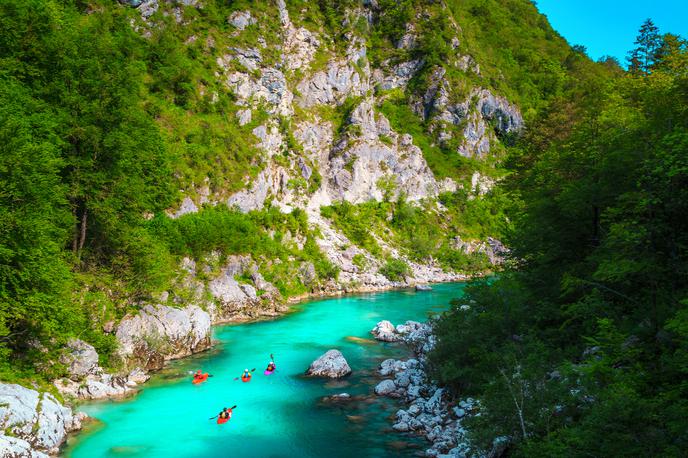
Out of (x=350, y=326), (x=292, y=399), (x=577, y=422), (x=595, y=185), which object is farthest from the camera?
(x=350, y=326)

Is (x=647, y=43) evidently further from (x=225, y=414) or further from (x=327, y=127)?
(x=327, y=127)

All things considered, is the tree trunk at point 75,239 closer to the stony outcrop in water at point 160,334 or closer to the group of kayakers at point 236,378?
the stony outcrop in water at point 160,334

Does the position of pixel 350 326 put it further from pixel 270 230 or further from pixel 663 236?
pixel 663 236

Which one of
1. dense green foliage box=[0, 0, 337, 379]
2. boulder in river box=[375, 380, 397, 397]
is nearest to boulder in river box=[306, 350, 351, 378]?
boulder in river box=[375, 380, 397, 397]

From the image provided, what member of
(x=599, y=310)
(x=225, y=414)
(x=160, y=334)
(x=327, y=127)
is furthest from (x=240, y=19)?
(x=599, y=310)

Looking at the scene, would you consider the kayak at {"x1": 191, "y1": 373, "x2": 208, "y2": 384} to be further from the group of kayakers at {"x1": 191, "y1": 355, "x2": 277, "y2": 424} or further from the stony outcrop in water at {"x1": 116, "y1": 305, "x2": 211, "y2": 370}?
the stony outcrop in water at {"x1": 116, "y1": 305, "x2": 211, "y2": 370}

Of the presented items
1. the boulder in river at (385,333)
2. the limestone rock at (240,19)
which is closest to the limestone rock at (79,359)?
the boulder in river at (385,333)

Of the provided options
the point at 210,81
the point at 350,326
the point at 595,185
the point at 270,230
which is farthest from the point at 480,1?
the point at 595,185
